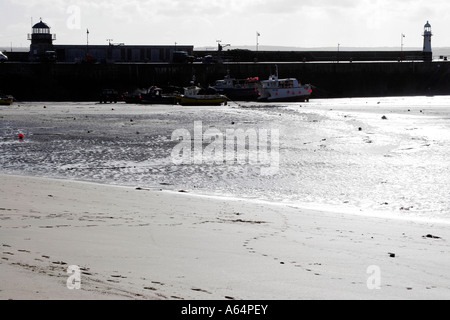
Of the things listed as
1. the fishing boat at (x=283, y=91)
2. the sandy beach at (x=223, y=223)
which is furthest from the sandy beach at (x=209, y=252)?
the fishing boat at (x=283, y=91)

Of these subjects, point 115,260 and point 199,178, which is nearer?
point 115,260

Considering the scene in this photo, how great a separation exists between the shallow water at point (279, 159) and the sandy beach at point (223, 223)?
74 millimetres

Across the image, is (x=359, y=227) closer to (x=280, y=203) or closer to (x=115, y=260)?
(x=280, y=203)

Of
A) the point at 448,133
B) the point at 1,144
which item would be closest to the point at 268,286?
the point at 1,144

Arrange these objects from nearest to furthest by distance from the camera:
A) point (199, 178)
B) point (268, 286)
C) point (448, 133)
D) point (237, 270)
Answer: point (268, 286), point (237, 270), point (199, 178), point (448, 133)

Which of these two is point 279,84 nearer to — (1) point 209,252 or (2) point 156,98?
(2) point 156,98

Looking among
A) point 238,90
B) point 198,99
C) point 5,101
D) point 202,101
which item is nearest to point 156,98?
point 198,99

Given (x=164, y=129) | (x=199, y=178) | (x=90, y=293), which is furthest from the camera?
(x=164, y=129)

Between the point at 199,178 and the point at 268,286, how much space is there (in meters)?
11.1

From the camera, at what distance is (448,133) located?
31.4m
